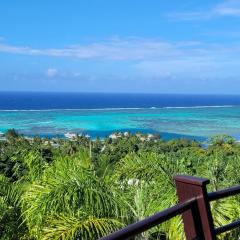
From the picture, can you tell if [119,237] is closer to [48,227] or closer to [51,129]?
[48,227]

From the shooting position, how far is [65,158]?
6957 millimetres

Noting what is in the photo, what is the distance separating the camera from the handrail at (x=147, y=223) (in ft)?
4.64

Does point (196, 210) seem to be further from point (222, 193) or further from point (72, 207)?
point (72, 207)

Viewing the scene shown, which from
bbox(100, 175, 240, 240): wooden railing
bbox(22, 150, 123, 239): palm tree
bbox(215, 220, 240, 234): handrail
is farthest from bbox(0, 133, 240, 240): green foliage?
bbox(100, 175, 240, 240): wooden railing

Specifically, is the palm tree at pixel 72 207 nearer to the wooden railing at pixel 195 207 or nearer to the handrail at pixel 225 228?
the handrail at pixel 225 228

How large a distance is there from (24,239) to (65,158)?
1.28m

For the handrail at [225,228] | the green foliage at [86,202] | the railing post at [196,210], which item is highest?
the railing post at [196,210]

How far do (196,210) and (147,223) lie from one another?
0.37 metres

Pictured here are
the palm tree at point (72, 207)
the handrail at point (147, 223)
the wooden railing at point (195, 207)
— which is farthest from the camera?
the palm tree at point (72, 207)

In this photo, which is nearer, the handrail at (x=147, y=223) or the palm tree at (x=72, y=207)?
the handrail at (x=147, y=223)

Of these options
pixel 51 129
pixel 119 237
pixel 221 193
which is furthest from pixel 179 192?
pixel 51 129

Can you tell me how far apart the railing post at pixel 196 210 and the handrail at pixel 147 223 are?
1.6 inches

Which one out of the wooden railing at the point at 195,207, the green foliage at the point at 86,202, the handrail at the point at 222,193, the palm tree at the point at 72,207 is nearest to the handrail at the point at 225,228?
the wooden railing at the point at 195,207

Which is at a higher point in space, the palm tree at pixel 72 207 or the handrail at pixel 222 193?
the handrail at pixel 222 193
